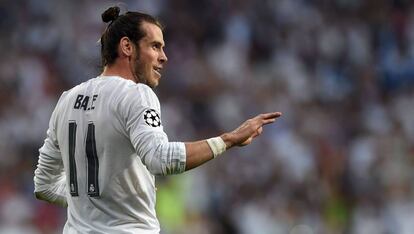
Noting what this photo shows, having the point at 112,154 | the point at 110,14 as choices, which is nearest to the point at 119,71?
the point at 110,14

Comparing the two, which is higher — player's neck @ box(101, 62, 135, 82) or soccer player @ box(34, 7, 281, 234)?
player's neck @ box(101, 62, 135, 82)

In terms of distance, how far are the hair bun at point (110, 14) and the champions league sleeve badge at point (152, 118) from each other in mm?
674

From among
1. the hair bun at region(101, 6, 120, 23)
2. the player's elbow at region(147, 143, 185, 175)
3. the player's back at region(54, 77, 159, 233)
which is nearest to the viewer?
the player's elbow at region(147, 143, 185, 175)

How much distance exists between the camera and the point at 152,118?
476 cm

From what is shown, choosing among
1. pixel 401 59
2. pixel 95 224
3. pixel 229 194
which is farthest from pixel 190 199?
pixel 95 224

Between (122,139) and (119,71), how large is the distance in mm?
393

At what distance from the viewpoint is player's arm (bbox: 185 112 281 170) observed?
4.73 m

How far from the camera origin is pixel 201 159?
15.6ft

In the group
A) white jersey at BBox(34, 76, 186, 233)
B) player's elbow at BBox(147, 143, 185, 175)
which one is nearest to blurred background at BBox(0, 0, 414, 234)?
white jersey at BBox(34, 76, 186, 233)

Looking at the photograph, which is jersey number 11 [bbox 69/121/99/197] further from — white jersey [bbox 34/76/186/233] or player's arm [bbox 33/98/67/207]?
player's arm [bbox 33/98/67/207]

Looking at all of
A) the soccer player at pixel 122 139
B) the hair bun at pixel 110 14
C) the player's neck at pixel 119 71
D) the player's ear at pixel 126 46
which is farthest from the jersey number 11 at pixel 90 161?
the hair bun at pixel 110 14

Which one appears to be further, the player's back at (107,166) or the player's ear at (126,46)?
the player's ear at (126,46)

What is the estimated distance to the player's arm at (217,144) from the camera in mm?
4734

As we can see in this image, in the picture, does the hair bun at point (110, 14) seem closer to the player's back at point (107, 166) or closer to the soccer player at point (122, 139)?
the soccer player at point (122, 139)
